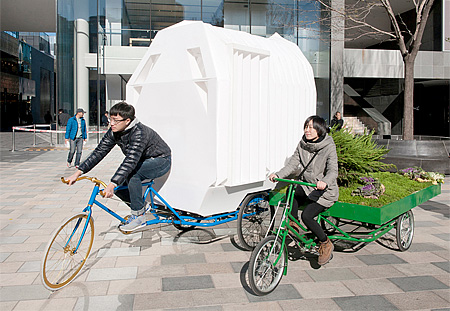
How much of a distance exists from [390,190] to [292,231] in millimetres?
2048

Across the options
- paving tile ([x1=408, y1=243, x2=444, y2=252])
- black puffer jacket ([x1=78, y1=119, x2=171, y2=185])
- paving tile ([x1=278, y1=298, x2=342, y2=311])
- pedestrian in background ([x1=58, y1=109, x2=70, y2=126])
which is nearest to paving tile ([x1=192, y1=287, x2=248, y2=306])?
paving tile ([x1=278, y1=298, x2=342, y2=311])

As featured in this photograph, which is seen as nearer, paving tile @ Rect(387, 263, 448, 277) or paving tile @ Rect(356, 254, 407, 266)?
paving tile @ Rect(387, 263, 448, 277)

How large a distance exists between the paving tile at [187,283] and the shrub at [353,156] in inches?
104

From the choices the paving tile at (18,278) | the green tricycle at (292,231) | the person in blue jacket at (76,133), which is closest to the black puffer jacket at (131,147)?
the paving tile at (18,278)

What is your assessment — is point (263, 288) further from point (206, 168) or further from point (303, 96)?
point (303, 96)

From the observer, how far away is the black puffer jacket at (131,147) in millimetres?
4691

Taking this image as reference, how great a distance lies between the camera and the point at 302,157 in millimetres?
4988

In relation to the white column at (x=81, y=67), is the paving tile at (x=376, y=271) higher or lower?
lower

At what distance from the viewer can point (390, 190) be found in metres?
5.87

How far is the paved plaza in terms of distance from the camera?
4.10 m

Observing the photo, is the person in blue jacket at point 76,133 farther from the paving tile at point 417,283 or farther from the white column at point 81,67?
the paving tile at point 417,283

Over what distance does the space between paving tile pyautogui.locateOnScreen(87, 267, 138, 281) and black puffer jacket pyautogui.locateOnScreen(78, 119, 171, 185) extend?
1103mm

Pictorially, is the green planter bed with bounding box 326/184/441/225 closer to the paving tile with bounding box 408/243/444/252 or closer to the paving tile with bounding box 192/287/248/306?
the paving tile with bounding box 408/243/444/252

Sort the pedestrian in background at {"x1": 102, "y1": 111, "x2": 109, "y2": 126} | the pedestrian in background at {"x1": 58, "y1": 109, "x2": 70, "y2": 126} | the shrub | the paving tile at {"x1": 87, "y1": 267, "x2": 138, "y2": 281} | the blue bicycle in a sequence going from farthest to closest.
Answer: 1. the pedestrian in background at {"x1": 102, "y1": 111, "x2": 109, "y2": 126}
2. the pedestrian in background at {"x1": 58, "y1": 109, "x2": 70, "y2": 126}
3. the shrub
4. the paving tile at {"x1": 87, "y1": 267, "x2": 138, "y2": 281}
5. the blue bicycle
